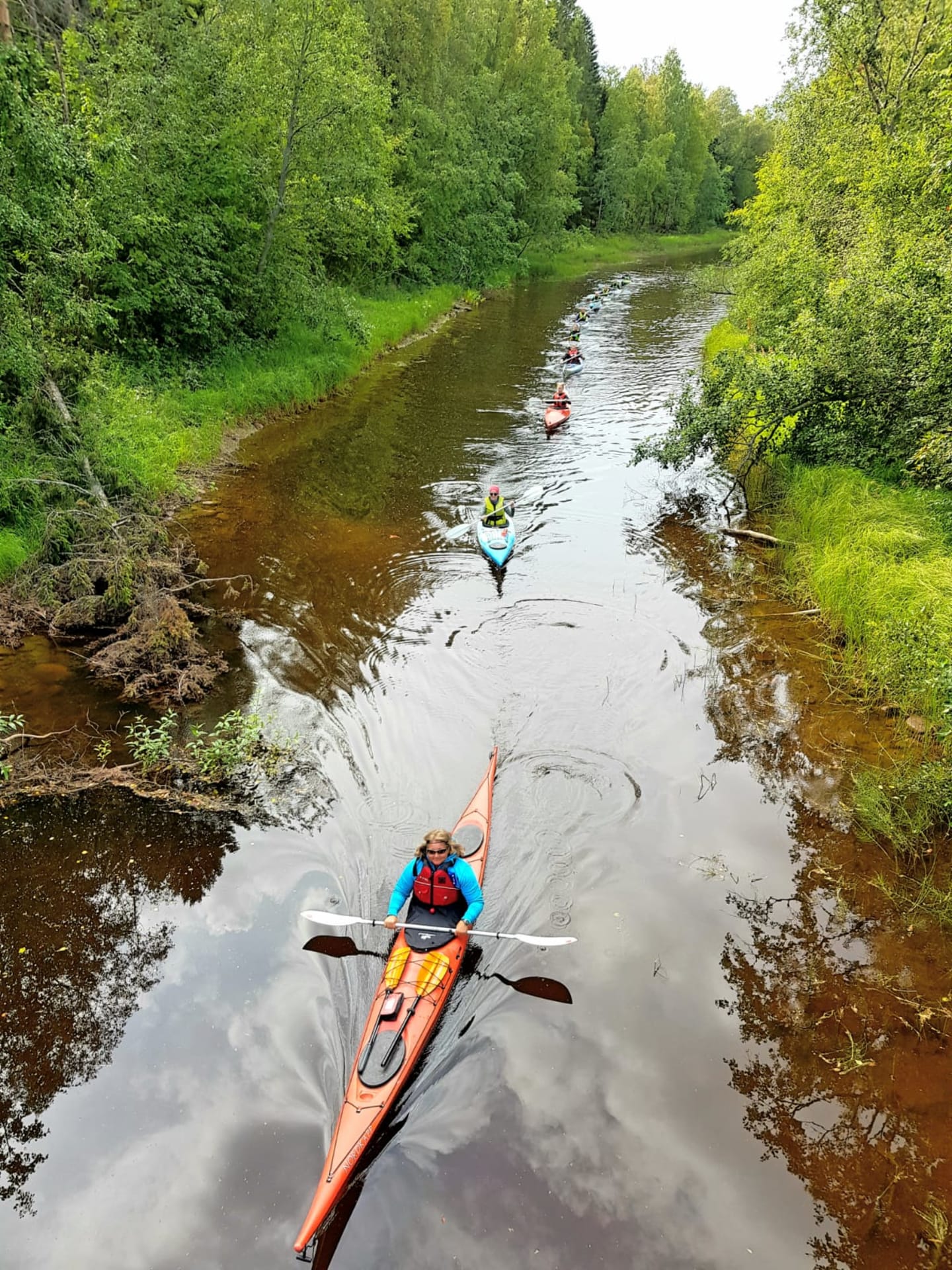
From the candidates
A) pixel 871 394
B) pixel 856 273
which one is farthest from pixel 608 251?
pixel 871 394

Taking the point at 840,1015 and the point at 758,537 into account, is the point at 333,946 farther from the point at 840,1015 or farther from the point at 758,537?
the point at 758,537

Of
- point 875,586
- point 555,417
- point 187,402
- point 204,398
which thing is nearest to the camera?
point 875,586

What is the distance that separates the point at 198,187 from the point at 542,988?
1801 cm

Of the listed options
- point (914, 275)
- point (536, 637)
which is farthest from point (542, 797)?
point (914, 275)

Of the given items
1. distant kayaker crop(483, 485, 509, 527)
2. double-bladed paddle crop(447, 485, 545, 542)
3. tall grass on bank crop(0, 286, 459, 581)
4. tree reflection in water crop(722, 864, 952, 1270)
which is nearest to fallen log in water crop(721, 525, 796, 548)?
double-bladed paddle crop(447, 485, 545, 542)

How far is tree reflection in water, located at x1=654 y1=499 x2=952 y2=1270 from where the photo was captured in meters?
4.72

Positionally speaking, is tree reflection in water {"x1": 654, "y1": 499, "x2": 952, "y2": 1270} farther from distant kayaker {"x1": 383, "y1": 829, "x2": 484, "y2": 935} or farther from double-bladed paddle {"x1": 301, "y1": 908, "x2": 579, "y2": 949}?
distant kayaker {"x1": 383, "y1": 829, "x2": 484, "y2": 935}

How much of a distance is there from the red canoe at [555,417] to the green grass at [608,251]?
29.2 m

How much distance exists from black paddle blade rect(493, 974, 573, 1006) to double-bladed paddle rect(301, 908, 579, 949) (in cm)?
28

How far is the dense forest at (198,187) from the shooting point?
10.1 meters

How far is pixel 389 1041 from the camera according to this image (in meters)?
5.27

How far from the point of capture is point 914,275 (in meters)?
10.8

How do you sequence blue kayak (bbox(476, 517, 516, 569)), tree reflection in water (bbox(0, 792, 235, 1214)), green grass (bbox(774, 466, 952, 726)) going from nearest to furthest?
tree reflection in water (bbox(0, 792, 235, 1214)), green grass (bbox(774, 466, 952, 726)), blue kayak (bbox(476, 517, 516, 569))

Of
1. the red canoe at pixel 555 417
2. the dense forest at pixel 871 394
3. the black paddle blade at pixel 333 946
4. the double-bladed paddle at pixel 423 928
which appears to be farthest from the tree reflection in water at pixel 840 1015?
the red canoe at pixel 555 417
